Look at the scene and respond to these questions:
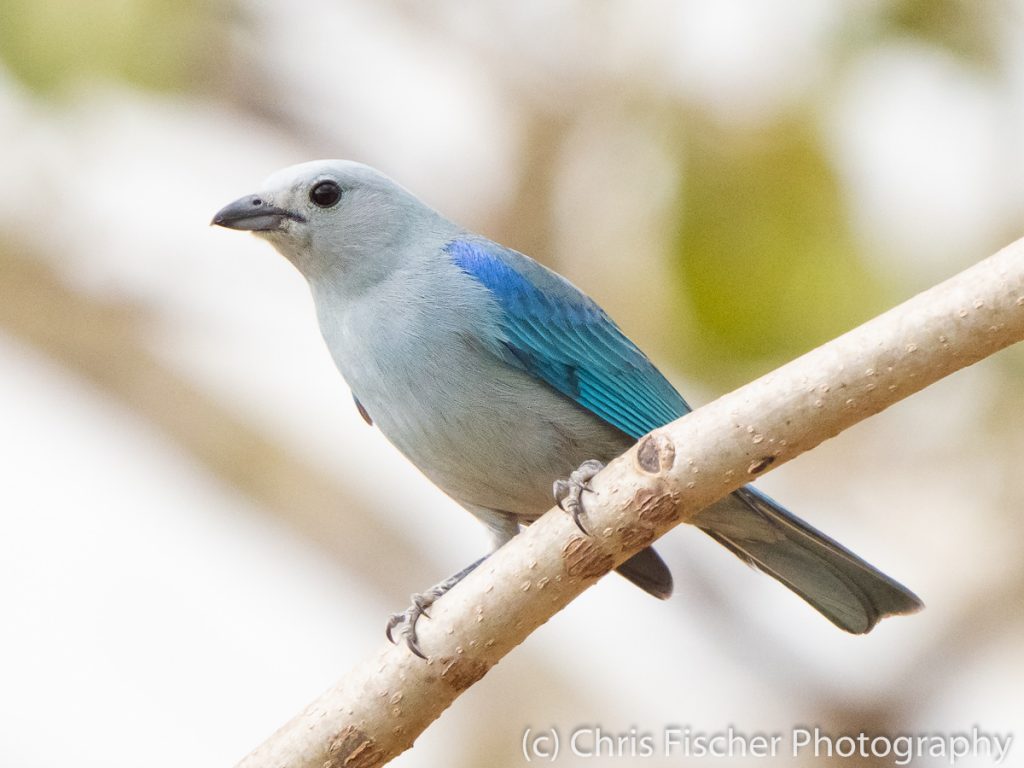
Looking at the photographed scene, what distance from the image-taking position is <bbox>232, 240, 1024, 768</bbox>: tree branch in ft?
9.17

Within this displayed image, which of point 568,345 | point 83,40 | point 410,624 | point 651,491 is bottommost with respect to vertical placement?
point 410,624

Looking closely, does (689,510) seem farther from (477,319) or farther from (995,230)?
(995,230)

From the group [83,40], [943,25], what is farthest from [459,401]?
[943,25]

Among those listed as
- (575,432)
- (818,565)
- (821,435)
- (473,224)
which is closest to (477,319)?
(575,432)

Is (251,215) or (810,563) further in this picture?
(251,215)

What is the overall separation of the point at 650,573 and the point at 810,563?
0.50m

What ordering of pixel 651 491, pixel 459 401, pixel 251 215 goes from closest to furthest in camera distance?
pixel 651 491 < pixel 459 401 < pixel 251 215

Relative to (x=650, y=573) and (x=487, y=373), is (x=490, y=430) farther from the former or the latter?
(x=650, y=573)

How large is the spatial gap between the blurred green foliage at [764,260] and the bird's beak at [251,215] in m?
1.46

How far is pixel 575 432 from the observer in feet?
13.8

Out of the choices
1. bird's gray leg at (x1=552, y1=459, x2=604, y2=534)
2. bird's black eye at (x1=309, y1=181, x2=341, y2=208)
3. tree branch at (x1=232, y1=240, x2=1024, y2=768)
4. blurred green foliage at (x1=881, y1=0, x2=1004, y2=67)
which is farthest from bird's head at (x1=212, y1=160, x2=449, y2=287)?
blurred green foliage at (x1=881, y1=0, x2=1004, y2=67)

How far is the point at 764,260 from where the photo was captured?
5.09 metres

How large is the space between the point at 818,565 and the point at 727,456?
146 centimetres

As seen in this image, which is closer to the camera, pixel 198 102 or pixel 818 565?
pixel 818 565
